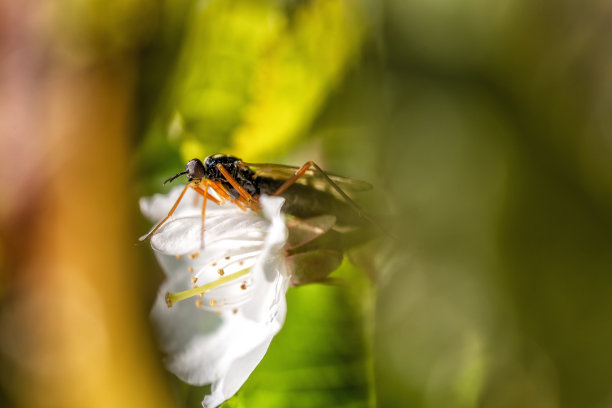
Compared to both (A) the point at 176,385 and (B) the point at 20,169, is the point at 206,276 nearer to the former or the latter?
(A) the point at 176,385

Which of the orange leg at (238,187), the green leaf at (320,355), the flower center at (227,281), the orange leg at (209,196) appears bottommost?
the green leaf at (320,355)

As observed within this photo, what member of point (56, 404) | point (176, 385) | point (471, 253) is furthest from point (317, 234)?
point (56, 404)

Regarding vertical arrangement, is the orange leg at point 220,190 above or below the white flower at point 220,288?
above

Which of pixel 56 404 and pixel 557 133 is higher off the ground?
pixel 557 133

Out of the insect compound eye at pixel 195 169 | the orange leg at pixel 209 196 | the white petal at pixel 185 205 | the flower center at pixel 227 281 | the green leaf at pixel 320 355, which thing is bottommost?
the green leaf at pixel 320 355

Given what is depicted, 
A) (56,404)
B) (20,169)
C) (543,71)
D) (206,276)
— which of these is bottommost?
(56,404)
